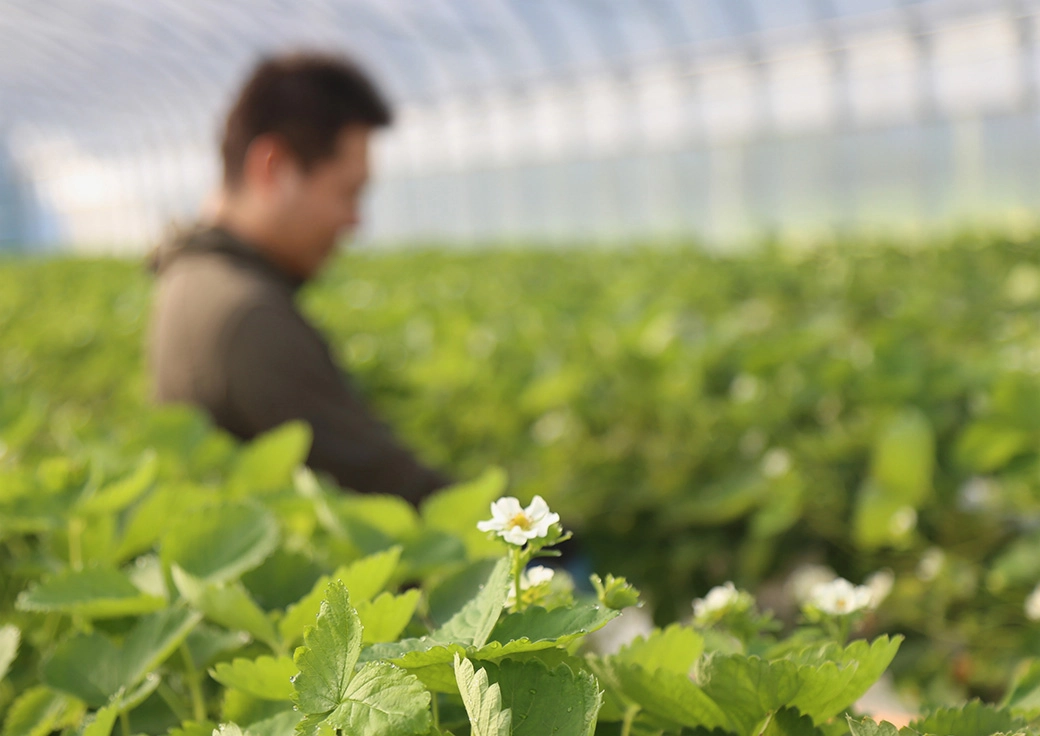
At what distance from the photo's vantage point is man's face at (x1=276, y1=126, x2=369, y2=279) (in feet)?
7.84

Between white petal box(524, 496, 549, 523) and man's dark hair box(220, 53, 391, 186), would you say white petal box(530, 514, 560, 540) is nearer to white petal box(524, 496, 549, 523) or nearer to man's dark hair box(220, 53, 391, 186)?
white petal box(524, 496, 549, 523)

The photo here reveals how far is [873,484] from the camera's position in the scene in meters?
1.71

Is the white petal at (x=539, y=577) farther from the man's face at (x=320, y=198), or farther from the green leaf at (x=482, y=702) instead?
the man's face at (x=320, y=198)

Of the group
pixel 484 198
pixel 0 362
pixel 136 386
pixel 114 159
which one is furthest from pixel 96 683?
pixel 114 159

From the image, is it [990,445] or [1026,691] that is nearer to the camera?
[1026,691]

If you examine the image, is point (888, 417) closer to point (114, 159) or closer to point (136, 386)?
point (136, 386)

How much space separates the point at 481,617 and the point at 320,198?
203cm

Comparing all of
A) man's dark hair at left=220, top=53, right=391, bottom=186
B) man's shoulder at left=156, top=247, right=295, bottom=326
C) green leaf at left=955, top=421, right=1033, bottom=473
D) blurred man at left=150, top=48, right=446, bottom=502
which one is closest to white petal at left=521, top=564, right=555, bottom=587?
green leaf at left=955, top=421, right=1033, bottom=473

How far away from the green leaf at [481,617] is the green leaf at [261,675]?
9 centimetres

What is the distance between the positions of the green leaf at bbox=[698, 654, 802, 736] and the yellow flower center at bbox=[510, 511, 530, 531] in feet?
0.37

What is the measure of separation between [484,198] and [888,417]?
1797 centimetres

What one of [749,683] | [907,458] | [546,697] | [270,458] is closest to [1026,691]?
[749,683]

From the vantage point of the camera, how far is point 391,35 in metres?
17.6

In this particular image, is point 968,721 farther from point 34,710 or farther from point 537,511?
point 34,710
